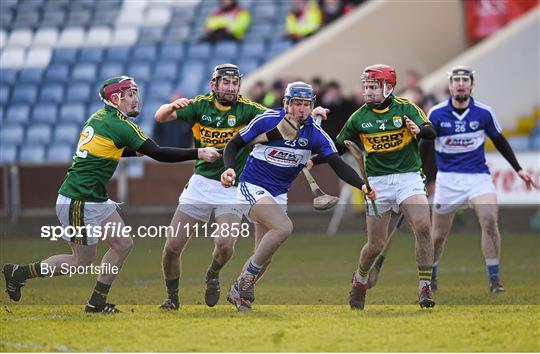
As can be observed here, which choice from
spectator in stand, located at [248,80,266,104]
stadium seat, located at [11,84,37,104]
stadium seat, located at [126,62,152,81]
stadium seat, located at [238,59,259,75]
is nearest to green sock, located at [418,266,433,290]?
spectator in stand, located at [248,80,266,104]

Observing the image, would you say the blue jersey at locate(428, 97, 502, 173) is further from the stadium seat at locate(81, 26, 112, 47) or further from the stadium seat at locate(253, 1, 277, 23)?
the stadium seat at locate(81, 26, 112, 47)

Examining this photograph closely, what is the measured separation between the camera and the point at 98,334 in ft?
29.9

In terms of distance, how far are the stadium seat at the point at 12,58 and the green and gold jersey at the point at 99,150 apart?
17684mm

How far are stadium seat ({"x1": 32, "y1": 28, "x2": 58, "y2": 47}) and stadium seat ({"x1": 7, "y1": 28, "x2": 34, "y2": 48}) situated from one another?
0.47ft

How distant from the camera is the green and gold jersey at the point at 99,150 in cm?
1042

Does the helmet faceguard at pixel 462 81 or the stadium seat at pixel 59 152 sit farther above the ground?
the helmet faceguard at pixel 462 81

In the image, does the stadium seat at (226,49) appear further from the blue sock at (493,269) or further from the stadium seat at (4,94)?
the blue sock at (493,269)

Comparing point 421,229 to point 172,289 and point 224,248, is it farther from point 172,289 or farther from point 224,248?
point 172,289

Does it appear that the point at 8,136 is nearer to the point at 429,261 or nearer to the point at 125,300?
the point at 125,300

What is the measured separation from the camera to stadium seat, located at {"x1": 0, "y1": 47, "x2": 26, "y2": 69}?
2767 cm

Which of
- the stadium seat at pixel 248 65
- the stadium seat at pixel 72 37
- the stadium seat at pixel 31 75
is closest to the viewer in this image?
the stadium seat at pixel 248 65

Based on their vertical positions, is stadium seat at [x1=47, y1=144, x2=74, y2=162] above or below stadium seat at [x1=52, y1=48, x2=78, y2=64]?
below

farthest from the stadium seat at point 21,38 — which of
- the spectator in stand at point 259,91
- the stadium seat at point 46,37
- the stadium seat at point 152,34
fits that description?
the spectator in stand at point 259,91

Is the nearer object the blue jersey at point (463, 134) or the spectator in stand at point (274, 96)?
the blue jersey at point (463, 134)
